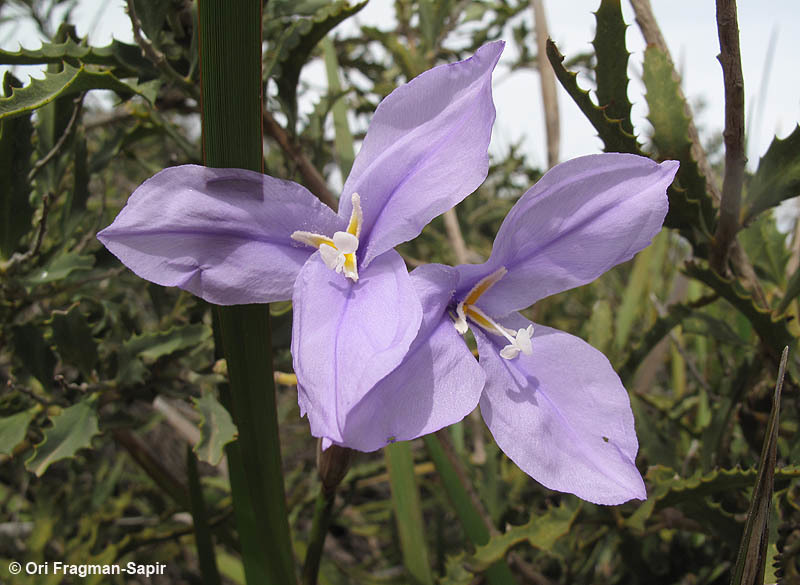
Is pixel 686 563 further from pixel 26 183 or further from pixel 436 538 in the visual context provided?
pixel 26 183

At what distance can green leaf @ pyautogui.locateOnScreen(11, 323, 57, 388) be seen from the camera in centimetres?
80

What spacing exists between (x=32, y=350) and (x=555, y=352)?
25.9 inches

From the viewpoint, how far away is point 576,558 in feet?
3.04

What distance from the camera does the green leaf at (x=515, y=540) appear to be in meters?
0.71

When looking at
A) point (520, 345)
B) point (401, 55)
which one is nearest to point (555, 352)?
point (520, 345)

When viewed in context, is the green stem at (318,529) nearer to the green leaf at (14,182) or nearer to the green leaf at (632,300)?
the green leaf at (14,182)

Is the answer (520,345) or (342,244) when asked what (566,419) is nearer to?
(520,345)

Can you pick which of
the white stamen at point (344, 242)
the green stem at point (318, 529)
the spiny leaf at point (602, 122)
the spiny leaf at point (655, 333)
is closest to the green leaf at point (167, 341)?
the green stem at point (318, 529)

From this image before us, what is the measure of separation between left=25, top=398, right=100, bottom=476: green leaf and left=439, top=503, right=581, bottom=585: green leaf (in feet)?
1.43

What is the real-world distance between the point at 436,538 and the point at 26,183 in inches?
35.9

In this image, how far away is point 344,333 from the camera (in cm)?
43

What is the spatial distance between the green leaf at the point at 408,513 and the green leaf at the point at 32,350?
45 centimetres

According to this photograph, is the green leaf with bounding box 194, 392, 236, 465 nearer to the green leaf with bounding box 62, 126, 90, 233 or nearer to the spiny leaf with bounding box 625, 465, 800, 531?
the green leaf with bounding box 62, 126, 90, 233

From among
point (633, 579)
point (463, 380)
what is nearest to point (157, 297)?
point (463, 380)
